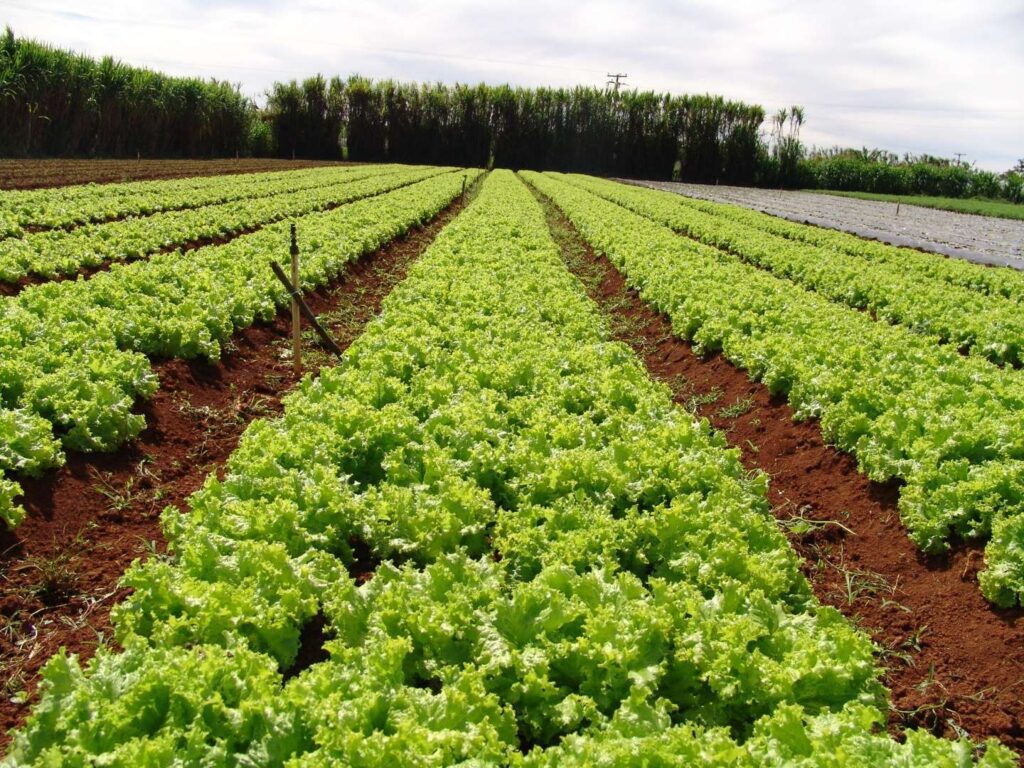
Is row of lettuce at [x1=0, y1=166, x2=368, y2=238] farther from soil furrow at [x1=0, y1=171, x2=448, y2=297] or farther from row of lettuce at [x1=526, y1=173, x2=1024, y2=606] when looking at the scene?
row of lettuce at [x1=526, y1=173, x2=1024, y2=606]

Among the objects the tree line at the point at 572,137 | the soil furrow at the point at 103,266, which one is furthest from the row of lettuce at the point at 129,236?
the tree line at the point at 572,137

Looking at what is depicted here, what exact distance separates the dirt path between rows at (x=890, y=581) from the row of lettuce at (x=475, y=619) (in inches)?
37.4

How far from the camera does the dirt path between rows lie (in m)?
4.84

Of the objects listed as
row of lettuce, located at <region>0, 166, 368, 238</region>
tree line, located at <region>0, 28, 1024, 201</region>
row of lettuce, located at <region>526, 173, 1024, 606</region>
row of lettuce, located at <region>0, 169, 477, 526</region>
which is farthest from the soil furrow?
tree line, located at <region>0, 28, 1024, 201</region>

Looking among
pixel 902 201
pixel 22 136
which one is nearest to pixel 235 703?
pixel 22 136

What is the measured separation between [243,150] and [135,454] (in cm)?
6607

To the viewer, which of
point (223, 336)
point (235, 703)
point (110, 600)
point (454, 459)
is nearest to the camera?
point (235, 703)

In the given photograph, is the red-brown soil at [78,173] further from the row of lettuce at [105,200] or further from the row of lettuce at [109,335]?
the row of lettuce at [109,335]

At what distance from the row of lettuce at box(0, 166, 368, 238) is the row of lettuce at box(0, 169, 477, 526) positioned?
18.9 feet

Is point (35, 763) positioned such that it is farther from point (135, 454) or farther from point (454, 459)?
point (135, 454)

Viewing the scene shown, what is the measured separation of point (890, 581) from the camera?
6246 mm

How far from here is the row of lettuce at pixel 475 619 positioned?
3182mm

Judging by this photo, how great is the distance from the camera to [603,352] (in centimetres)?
897

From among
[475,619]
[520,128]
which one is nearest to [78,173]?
[475,619]
